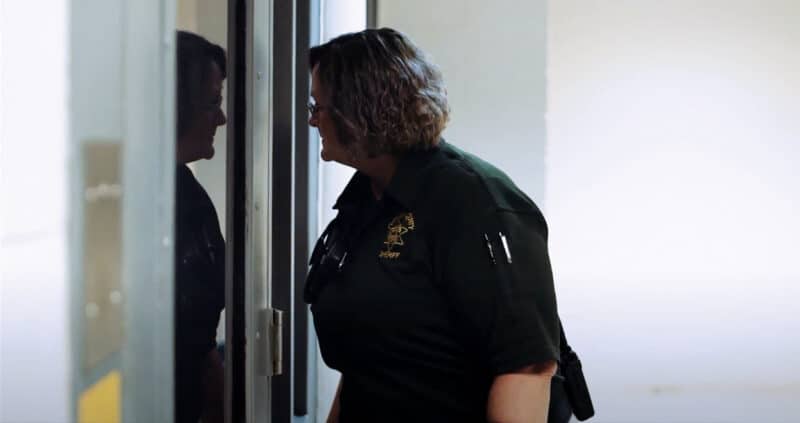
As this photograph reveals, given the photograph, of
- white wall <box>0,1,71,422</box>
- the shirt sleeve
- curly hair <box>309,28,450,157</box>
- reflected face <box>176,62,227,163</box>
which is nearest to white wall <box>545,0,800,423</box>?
curly hair <box>309,28,450,157</box>

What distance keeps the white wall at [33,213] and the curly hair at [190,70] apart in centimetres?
27

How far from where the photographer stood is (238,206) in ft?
3.79

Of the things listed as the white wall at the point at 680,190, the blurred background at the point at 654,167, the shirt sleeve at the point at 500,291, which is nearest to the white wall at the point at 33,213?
the shirt sleeve at the point at 500,291

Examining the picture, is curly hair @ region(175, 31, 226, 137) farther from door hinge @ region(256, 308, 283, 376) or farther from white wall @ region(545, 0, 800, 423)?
white wall @ region(545, 0, 800, 423)

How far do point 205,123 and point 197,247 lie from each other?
5.8 inches

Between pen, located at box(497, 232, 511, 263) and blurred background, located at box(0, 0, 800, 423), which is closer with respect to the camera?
pen, located at box(497, 232, 511, 263)

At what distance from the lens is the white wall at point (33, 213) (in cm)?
52

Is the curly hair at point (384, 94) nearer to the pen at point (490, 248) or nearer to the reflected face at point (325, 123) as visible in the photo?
the reflected face at point (325, 123)

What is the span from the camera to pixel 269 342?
4.17ft

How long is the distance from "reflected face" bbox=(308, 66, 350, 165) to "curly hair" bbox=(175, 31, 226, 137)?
0.68 ft

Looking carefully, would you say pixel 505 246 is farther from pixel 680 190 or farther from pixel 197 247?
pixel 680 190

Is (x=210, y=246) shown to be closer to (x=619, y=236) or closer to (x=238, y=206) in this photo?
(x=238, y=206)

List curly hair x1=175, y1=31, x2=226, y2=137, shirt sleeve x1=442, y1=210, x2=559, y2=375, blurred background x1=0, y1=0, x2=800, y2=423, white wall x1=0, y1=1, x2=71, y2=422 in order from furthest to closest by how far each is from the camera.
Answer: blurred background x1=0, y1=0, x2=800, y2=423 → shirt sleeve x1=442, y1=210, x2=559, y2=375 → curly hair x1=175, y1=31, x2=226, y2=137 → white wall x1=0, y1=1, x2=71, y2=422

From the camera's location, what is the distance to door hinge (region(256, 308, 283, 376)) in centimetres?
125
